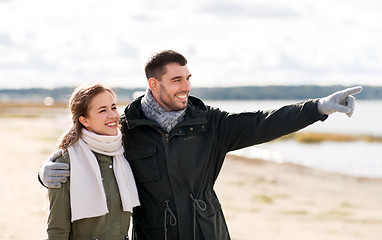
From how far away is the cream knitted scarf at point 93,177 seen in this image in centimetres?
358

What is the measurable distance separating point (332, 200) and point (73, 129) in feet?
35.0

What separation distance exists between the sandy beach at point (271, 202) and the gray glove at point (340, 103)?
122 inches

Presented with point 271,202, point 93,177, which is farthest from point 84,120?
point 271,202

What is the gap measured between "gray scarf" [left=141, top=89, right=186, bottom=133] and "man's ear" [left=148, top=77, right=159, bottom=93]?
1.6 inches

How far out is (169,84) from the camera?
157 inches

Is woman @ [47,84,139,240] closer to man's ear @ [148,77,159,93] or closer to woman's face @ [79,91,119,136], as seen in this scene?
woman's face @ [79,91,119,136]

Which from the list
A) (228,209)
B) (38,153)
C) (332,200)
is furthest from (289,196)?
(38,153)

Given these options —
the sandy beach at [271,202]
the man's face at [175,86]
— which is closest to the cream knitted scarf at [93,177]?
the man's face at [175,86]

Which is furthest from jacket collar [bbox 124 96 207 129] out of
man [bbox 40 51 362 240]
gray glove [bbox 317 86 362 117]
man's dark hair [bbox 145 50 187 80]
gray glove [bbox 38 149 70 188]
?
gray glove [bbox 317 86 362 117]

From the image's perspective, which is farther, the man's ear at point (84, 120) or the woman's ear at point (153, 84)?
the woman's ear at point (153, 84)

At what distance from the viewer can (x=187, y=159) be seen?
3.93 meters

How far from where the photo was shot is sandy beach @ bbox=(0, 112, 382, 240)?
9.23 meters

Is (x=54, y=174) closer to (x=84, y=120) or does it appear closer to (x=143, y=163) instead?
(x=84, y=120)

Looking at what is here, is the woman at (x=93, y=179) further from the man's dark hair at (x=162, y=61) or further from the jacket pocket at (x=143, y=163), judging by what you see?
the man's dark hair at (x=162, y=61)
